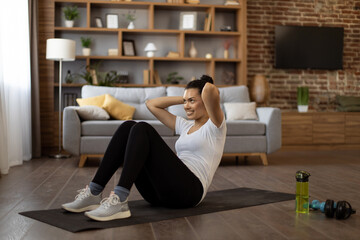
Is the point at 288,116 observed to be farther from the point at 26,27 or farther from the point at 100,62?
the point at 26,27

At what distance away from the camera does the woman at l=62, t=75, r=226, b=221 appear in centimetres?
230

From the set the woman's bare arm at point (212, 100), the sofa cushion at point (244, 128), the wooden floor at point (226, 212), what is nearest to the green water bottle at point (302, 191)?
the wooden floor at point (226, 212)

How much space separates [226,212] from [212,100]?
763 millimetres

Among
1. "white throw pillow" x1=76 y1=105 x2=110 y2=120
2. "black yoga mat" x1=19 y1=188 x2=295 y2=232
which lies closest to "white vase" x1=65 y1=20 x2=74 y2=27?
"white throw pillow" x1=76 y1=105 x2=110 y2=120

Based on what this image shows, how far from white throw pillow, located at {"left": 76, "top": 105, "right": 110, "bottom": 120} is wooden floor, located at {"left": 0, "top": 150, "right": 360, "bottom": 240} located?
1.69 ft

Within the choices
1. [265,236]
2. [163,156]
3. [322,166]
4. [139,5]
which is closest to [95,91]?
[139,5]

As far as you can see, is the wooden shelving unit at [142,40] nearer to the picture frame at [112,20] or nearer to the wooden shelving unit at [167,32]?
the wooden shelving unit at [167,32]

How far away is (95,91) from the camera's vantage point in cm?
588

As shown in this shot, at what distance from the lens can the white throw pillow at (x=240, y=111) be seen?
5727mm

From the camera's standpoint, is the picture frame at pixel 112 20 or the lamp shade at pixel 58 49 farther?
the picture frame at pixel 112 20

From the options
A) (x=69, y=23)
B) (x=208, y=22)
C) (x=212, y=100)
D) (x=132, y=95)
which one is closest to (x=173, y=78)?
(x=208, y=22)

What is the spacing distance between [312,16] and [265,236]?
636cm

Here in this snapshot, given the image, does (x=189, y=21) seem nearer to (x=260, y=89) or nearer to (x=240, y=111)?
(x=260, y=89)

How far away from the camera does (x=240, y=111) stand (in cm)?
577
